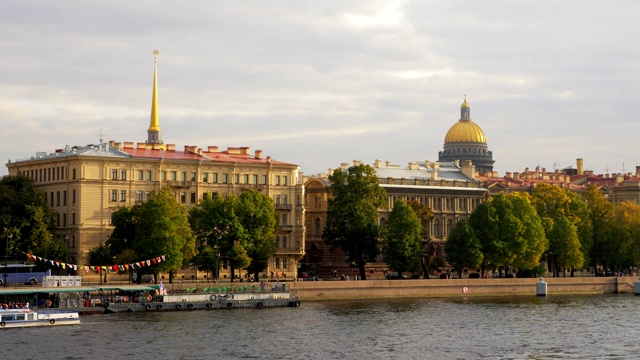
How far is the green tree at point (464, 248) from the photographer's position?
361 ft

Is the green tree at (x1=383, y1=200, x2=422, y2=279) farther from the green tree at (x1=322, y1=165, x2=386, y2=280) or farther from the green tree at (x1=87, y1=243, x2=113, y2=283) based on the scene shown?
the green tree at (x1=87, y1=243, x2=113, y2=283)

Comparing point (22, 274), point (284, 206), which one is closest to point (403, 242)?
point (284, 206)

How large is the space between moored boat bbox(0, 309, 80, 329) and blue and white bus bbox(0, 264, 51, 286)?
1785 centimetres

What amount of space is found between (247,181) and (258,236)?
15.7 metres

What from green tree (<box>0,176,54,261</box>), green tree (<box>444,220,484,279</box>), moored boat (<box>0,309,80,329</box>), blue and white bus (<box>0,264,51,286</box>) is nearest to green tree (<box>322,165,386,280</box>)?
green tree (<box>444,220,484,279</box>)

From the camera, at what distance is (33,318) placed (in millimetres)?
76375

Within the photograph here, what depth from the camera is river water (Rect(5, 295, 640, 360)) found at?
63.0 metres

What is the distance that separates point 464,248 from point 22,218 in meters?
36.2

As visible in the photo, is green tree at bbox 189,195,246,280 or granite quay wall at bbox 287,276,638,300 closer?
granite quay wall at bbox 287,276,638,300

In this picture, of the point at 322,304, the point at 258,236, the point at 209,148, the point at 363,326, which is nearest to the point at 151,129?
the point at 209,148

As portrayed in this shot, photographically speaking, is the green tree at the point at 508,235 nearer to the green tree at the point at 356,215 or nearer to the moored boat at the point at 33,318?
the green tree at the point at 356,215

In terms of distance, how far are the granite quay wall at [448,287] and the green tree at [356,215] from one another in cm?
706

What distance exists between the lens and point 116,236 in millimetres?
98125

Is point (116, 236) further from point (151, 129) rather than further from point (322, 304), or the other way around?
point (151, 129)
